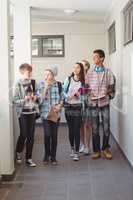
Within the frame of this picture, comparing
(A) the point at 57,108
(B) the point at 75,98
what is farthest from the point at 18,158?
(B) the point at 75,98

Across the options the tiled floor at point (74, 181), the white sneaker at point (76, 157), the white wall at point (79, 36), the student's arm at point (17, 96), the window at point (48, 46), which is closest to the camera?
the tiled floor at point (74, 181)

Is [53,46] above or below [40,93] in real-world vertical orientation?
above

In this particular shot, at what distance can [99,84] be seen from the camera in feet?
19.0

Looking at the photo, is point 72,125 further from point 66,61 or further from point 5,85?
point 66,61

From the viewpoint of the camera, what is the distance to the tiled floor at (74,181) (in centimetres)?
422

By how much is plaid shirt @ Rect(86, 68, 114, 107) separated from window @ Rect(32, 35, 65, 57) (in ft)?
13.5

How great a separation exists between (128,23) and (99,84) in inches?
38.2

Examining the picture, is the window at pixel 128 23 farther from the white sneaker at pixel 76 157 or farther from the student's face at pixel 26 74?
the white sneaker at pixel 76 157

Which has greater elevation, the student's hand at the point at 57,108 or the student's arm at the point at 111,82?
the student's arm at the point at 111,82

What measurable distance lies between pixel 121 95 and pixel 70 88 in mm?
847

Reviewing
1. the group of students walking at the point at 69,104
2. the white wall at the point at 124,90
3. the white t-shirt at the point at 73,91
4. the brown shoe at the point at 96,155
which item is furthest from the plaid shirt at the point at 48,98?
the brown shoe at the point at 96,155

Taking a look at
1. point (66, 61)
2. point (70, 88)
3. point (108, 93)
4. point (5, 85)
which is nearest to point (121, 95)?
point (108, 93)

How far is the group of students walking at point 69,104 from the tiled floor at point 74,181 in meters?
0.26

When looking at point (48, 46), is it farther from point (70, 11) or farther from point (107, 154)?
point (107, 154)
